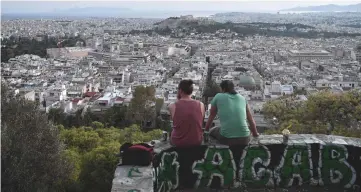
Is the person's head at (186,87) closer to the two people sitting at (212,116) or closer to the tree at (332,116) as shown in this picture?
the two people sitting at (212,116)

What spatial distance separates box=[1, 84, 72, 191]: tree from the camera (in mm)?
5242

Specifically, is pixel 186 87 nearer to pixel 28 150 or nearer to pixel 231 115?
pixel 231 115

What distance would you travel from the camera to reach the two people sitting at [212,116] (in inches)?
145

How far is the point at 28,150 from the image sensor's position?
5688mm

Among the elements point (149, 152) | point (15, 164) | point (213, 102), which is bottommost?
point (15, 164)

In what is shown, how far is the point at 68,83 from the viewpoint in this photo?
34.9 metres

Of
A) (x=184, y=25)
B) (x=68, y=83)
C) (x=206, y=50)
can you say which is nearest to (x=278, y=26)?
(x=184, y=25)

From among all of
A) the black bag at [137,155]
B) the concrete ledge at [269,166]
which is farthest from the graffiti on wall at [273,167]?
the black bag at [137,155]

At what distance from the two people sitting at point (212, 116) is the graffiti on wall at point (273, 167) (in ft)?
0.44

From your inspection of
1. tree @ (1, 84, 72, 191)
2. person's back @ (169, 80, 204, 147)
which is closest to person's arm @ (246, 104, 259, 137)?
person's back @ (169, 80, 204, 147)

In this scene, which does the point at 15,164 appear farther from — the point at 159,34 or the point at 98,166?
the point at 159,34

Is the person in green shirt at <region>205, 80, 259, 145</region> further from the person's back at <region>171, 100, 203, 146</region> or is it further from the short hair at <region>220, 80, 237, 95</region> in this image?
the person's back at <region>171, 100, 203, 146</region>

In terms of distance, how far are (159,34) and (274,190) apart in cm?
9304

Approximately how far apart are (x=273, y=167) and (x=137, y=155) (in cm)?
125
